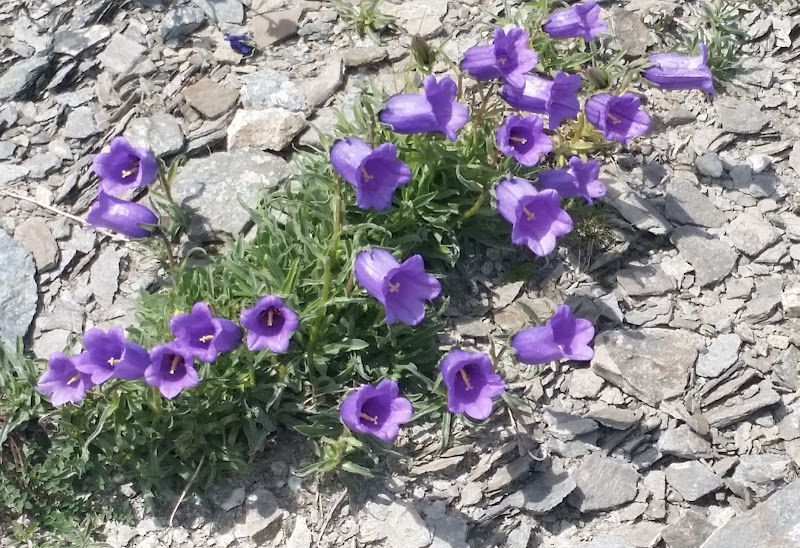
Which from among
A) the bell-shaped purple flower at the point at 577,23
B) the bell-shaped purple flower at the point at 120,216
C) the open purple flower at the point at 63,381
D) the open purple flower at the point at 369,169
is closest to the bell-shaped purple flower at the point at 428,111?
the open purple flower at the point at 369,169

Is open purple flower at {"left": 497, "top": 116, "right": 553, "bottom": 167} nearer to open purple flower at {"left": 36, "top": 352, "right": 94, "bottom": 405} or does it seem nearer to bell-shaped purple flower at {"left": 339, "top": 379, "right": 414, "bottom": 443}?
bell-shaped purple flower at {"left": 339, "top": 379, "right": 414, "bottom": 443}

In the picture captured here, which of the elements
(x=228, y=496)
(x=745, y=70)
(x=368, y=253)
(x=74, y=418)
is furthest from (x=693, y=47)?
(x=74, y=418)

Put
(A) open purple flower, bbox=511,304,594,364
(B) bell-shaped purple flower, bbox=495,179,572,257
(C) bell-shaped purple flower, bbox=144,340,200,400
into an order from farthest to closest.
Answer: (B) bell-shaped purple flower, bbox=495,179,572,257 < (A) open purple flower, bbox=511,304,594,364 < (C) bell-shaped purple flower, bbox=144,340,200,400

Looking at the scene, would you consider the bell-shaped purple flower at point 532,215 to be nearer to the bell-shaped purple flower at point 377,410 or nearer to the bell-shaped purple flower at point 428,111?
the bell-shaped purple flower at point 428,111

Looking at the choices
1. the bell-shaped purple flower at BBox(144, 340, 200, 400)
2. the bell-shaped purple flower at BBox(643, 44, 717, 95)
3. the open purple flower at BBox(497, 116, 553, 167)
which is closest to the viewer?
the bell-shaped purple flower at BBox(144, 340, 200, 400)

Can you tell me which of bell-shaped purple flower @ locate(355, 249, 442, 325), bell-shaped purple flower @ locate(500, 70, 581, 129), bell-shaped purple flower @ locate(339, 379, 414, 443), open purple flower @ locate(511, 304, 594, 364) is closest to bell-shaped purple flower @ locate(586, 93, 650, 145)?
bell-shaped purple flower @ locate(500, 70, 581, 129)

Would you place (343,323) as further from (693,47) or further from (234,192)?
(693,47)
